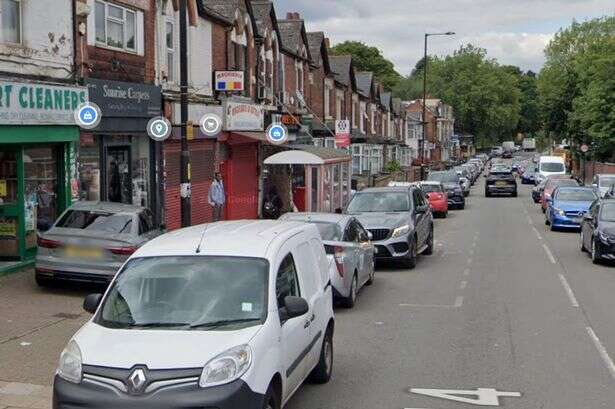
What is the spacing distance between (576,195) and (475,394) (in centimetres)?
2150

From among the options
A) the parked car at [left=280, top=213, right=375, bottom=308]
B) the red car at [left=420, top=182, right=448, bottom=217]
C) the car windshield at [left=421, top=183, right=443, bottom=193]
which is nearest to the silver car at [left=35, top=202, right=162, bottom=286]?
A: the parked car at [left=280, top=213, right=375, bottom=308]

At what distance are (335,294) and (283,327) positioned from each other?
5.94m

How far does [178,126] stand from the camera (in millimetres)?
21750

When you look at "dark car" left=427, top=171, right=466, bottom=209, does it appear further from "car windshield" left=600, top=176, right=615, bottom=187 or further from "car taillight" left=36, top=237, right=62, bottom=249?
"car taillight" left=36, top=237, right=62, bottom=249

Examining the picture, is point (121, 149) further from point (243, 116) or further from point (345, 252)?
point (345, 252)

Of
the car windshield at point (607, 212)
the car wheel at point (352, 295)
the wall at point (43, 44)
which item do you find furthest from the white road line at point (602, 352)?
the wall at point (43, 44)

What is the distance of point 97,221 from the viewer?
13.2 metres

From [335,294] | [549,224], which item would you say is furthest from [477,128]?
[335,294]

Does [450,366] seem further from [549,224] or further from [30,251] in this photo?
[549,224]

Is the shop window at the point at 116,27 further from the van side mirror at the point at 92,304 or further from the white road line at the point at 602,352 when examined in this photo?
the white road line at the point at 602,352

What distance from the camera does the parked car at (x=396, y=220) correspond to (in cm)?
1739

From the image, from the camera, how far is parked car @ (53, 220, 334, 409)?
18.8 ft

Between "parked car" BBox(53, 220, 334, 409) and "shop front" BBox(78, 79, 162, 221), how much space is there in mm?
10037

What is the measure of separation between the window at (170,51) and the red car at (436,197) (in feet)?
47.4
